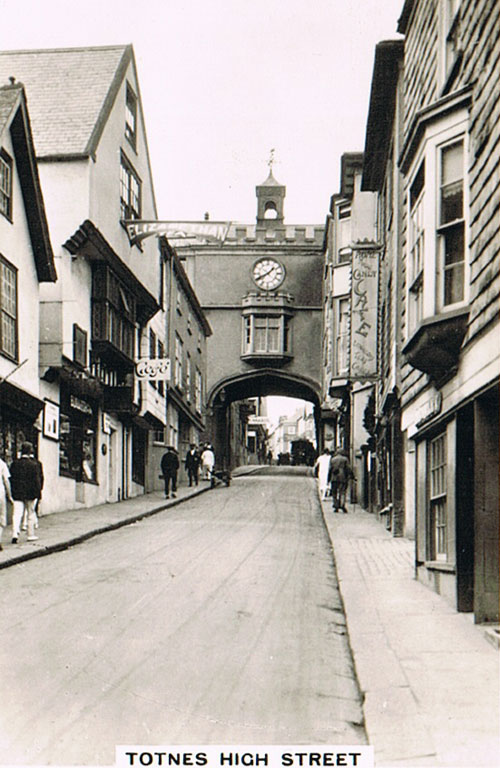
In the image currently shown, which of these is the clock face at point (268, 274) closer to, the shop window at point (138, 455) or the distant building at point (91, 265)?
the distant building at point (91, 265)

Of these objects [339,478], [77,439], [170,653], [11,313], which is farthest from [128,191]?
[170,653]

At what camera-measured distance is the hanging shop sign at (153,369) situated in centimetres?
3086

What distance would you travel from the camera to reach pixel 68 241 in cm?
2486

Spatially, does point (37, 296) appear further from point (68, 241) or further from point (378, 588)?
point (378, 588)

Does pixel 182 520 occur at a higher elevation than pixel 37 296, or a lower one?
lower

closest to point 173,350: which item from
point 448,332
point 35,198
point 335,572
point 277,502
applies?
point 277,502

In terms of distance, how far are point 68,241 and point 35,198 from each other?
10.7ft

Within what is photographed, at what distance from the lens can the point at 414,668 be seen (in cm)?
760

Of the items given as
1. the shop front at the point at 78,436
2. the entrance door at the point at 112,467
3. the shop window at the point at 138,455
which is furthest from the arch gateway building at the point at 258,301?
the shop front at the point at 78,436

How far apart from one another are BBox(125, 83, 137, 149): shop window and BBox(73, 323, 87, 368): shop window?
743 cm

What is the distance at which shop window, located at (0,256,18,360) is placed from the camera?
793 inches

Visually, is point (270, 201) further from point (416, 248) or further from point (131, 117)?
point (416, 248)

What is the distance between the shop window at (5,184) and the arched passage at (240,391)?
112ft

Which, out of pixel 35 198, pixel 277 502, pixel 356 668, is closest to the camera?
pixel 356 668
